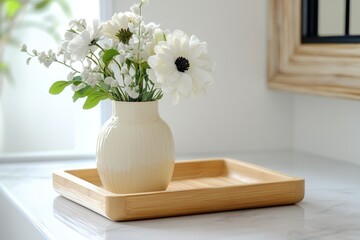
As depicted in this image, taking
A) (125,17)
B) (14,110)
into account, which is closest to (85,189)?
(125,17)

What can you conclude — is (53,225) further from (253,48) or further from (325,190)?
(253,48)

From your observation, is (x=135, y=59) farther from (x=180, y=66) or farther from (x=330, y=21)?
(x=330, y=21)

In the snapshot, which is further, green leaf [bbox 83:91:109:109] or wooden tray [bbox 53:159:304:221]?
green leaf [bbox 83:91:109:109]

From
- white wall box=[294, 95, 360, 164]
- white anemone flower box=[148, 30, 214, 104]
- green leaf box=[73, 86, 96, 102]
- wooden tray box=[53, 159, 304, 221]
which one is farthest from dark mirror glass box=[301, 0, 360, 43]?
green leaf box=[73, 86, 96, 102]

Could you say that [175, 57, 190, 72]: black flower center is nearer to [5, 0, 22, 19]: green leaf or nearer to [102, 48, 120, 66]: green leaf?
[102, 48, 120, 66]: green leaf

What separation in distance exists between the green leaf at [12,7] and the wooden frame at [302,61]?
2.76m

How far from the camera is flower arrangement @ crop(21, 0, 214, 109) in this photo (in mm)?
1282

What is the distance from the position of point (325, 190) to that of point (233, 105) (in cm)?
62

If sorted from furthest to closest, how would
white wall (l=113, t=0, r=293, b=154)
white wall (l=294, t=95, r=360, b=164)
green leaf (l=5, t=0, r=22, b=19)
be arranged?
1. green leaf (l=5, t=0, r=22, b=19)
2. white wall (l=113, t=0, r=293, b=154)
3. white wall (l=294, t=95, r=360, b=164)

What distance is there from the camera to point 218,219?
51.1 inches

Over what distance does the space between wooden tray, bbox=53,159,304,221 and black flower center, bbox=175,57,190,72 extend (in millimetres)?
217

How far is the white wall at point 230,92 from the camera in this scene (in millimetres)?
2055

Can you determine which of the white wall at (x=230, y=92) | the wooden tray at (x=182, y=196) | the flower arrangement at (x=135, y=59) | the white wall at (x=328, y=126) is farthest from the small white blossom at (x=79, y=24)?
the white wall at (x=328, y=126)

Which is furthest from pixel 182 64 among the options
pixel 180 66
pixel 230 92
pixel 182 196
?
pixel 230 92
